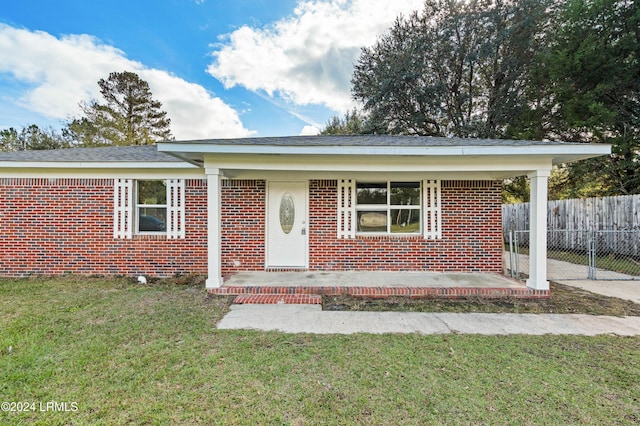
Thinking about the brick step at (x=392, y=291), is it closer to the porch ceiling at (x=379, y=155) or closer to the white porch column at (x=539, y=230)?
the white porch column at (x=539, y=230)

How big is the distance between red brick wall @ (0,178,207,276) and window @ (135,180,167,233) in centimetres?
29

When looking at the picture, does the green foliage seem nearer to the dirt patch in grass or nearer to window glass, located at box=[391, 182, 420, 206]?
the dirt patch in grass

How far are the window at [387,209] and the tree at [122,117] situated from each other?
73.5ft

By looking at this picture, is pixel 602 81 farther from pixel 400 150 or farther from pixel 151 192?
pixel 151 192

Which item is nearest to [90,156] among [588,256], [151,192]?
[151,192]

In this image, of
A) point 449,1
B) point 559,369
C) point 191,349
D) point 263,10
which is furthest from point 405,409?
point 449,1

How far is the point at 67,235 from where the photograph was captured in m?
6.45

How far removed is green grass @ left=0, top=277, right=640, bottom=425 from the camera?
2.20 meters

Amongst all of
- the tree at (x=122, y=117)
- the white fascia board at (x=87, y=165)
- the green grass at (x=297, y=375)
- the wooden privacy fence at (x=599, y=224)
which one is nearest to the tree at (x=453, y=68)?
the wooden privacy fence at (x=599, y=224)

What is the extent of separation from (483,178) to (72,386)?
7428mm

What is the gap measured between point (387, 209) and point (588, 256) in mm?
5217

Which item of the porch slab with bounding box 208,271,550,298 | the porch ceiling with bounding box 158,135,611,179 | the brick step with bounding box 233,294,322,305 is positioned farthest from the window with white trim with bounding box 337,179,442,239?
the brick step with bounding box 233,294,322,305

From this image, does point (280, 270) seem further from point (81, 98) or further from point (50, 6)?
point (81, 98)

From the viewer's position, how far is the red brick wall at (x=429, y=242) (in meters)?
6.63
